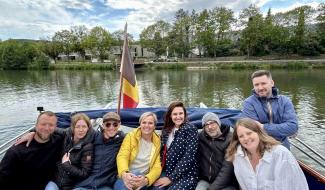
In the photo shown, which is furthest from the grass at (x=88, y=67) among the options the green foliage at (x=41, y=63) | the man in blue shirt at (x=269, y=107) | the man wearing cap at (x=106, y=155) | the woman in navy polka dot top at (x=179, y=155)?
the man in blue shirt at (x=269, y=107)

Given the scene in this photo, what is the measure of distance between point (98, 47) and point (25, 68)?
18.8m

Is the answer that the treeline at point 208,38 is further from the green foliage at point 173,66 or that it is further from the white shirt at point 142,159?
the white shirt at point 142,159

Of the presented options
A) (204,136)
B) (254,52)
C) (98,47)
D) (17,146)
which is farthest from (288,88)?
(98,47)

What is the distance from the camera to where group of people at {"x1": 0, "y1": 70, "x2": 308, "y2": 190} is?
4.18 m

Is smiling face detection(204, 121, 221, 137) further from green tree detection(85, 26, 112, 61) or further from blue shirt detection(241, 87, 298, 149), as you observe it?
green tree detection(85, 26, 112, 61)

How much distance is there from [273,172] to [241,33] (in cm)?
6226

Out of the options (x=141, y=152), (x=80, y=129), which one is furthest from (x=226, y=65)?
(x=80, y=129)

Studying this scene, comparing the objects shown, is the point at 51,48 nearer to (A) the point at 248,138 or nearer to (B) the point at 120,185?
(B) the point at 120,185

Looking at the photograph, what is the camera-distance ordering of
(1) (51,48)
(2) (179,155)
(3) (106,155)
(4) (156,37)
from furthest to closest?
(1) (51,48) → (4) (156,37) → (3) (106,155) → (2) (179,155)

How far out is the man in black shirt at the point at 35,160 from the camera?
162 inches

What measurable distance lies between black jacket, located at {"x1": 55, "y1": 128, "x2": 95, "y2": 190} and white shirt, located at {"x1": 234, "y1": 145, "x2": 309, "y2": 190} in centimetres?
221

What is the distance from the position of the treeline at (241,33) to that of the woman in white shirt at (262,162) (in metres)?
58.1

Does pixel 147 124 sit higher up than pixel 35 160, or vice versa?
pixel 147 124

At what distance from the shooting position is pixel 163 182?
4344mm
